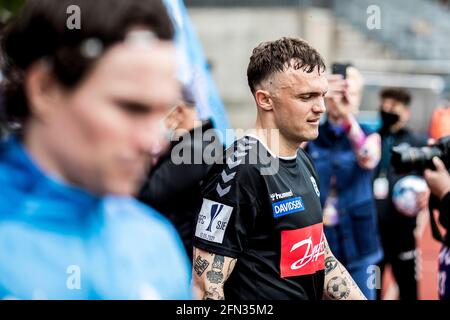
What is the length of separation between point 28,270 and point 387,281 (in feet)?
19.4

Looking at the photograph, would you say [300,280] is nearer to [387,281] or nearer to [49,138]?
[49,138]

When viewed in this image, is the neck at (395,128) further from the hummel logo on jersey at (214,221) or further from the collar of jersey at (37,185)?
the collar of jersey at (37,185)

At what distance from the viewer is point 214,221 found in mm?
2846

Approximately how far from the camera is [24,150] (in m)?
1.43

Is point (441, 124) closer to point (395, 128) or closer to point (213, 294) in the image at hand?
point (395, 128)

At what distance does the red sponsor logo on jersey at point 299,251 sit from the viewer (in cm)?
286

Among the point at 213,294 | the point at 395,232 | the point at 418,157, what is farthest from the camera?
the point at 395,232

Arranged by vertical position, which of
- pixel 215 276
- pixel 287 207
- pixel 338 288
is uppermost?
pixel 287 207

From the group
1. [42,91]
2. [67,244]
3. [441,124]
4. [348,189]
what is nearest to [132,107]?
[42,91]

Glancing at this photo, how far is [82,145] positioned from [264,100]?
5.69 feet

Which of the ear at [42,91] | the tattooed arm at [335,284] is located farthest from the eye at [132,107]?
the tattooed arm at [335,284]

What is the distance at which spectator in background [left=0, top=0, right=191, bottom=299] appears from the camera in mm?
1357

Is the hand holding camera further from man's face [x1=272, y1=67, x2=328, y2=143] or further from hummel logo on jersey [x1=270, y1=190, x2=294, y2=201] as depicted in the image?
hummel logo on jersey [x1=270, y1=190, x2=294, y2=201]

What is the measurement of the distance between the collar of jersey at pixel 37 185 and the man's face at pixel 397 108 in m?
5.16
